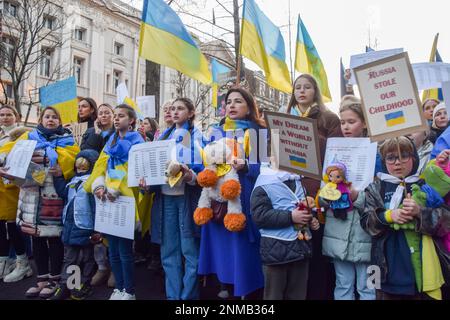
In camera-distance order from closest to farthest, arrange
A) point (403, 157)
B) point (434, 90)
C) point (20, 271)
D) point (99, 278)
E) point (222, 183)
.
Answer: point (403, 157)
point (222, 183)
point (99, 278)
point (20, 271)
point (434, 90)

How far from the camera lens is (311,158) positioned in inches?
98.8

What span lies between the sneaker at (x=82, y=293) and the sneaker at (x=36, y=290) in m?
0.38

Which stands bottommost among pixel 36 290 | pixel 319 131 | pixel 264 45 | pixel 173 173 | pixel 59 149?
pixel 36 290

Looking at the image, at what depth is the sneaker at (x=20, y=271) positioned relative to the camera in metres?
4.26

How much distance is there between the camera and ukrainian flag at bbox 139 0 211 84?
4.27 m

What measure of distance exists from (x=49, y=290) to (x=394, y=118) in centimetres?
354

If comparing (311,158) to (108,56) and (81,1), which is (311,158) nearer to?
(81,1)

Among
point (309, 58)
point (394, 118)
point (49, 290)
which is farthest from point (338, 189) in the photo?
point (309, 58)

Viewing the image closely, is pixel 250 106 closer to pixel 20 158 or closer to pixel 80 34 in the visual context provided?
pixel 20 158

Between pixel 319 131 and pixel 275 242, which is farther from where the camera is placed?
pixel 319 131

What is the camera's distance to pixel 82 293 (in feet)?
12.1

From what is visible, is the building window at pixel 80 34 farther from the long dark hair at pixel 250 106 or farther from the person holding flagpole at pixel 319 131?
the person holding flagpole at pixel 319 131
